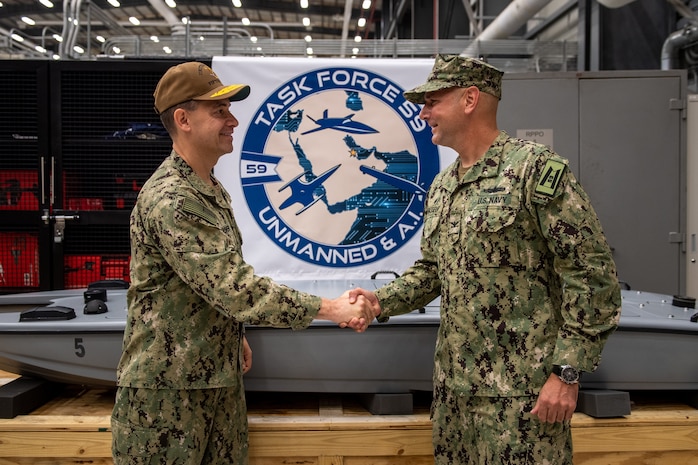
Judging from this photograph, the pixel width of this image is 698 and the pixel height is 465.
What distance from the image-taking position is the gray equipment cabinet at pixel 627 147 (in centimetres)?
314

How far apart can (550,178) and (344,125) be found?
1569mm

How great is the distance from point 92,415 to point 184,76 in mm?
1163

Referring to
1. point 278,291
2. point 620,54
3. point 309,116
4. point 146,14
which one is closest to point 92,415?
point 278,291

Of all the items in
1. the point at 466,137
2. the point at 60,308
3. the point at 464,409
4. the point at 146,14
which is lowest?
the point at 464,409

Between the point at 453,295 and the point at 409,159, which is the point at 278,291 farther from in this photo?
the point at 409,159

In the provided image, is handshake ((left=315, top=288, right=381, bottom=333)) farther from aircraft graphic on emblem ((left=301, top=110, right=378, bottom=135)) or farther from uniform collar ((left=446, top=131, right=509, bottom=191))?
aircraft graphic on emblem ((left=301, top=110, right=378, bottom=135))

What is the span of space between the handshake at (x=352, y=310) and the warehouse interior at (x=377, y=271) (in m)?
0.27

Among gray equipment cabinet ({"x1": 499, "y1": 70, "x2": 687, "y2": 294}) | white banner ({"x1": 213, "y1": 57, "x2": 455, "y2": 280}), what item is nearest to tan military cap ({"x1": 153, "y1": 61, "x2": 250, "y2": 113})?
white banner ({"x1": 213, "y1": 57, "x2": 455, "y2": 280})

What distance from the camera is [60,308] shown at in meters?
2.03

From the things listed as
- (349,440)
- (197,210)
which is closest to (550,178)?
(197,210)

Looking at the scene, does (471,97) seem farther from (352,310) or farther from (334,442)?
(334,442)

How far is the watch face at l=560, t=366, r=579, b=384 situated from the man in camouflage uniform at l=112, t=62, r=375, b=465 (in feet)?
1.92

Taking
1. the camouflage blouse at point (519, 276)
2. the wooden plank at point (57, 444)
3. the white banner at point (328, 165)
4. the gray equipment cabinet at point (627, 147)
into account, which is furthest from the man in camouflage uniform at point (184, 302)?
the gray equipment cabinet at point (627, 147)

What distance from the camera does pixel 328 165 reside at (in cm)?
283
